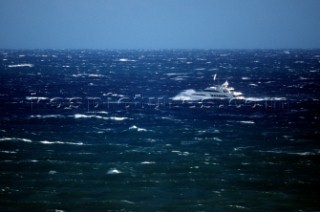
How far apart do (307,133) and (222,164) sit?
19181 mm

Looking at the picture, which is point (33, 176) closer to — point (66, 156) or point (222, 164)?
point (66, 156)

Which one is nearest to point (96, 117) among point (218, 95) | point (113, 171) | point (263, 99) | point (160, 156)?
point (160, 156)

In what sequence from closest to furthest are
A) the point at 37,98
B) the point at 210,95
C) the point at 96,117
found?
1. the point at 96,117
2. the point at 37,98
3. the point at 210,95

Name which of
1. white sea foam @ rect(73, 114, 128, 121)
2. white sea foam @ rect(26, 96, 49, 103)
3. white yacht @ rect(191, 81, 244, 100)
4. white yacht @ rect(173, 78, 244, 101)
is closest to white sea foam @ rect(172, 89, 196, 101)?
white yacht @ rect(173, 78, 244, 101)

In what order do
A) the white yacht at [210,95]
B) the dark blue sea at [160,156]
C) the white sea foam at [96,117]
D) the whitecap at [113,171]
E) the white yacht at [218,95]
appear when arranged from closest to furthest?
1. the dark blue sea at [160,156]
2. the whitecap at [113,171]
3. the white sea foam at [96,117]
4. the white yacht at [210,95]
5. the white yacht at [218,95]

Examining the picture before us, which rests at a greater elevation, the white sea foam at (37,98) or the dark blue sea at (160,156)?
the white sea foam at (37,98)

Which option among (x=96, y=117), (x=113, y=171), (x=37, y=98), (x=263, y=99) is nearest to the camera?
(x=113, y=171)

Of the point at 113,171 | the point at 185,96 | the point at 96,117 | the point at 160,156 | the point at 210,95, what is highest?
the point at 210,95

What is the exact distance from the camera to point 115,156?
134 feet

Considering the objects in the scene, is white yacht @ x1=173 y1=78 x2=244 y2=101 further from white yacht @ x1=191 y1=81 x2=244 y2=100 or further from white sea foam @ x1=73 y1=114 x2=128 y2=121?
white sea foam @ x1=73 y1=114 x2=128 y2=121

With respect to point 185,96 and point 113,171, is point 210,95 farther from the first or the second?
point 113,171

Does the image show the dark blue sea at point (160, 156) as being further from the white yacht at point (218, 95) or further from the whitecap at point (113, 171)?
the white yacht at point (218, 95)

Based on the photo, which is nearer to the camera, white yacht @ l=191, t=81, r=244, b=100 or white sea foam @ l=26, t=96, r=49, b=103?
white sea foam @ l=26, t=96, r=49, b=103

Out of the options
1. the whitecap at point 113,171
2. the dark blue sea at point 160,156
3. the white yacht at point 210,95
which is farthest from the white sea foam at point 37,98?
the whitecap at point 113,171
